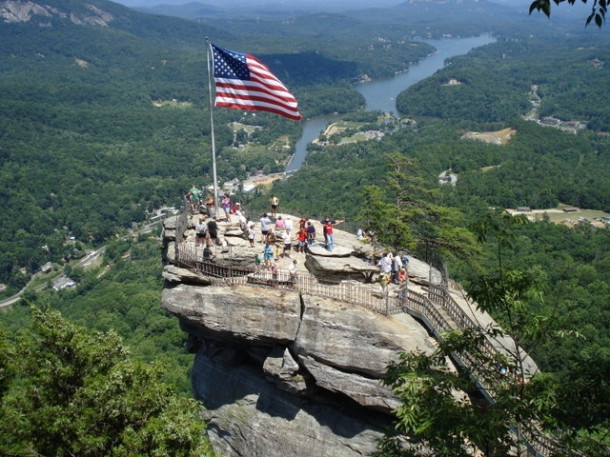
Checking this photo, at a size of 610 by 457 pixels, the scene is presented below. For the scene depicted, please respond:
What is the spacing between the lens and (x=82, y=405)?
13102 mm

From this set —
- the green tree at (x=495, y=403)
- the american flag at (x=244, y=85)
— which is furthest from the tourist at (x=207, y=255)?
the green tree at (x=495, y=403)

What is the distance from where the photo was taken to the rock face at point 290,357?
17.2m

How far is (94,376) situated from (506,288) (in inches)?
392

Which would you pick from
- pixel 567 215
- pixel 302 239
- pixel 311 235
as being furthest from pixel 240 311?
pixel 567 215

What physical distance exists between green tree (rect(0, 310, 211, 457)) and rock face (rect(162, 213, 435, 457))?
15.5 feet

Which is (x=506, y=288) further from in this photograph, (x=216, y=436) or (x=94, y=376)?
(x=216, y=436)

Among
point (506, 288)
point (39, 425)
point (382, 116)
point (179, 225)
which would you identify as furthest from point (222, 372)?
point (382, 116)

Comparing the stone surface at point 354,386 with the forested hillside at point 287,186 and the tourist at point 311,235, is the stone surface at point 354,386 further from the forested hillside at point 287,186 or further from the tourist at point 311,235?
the tourist at point 311,235

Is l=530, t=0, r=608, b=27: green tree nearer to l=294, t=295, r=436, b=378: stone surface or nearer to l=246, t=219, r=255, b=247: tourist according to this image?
l=294, t=295, r=436, b=378: stone surface

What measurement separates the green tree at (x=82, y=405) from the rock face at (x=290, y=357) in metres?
4.72

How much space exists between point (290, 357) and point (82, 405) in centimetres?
702

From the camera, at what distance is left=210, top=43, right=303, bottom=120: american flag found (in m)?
22.0

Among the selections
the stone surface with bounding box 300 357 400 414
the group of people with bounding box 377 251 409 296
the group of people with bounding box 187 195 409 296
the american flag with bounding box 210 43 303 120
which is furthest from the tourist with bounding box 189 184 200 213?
the stone surface with bounding box 300 357 400 414

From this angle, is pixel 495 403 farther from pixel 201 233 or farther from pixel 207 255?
pixel 201 233
